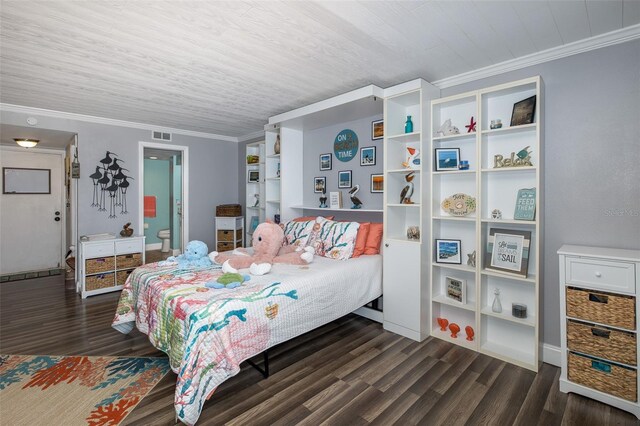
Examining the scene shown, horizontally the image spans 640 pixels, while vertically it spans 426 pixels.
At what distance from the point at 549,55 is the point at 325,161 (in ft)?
8.29

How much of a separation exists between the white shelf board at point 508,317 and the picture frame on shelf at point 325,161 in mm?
2437

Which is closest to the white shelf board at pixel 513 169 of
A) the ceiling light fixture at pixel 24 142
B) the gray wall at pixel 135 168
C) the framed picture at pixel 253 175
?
the framed picture at pixel 253 175

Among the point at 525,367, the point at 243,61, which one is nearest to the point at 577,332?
the point at 525,367

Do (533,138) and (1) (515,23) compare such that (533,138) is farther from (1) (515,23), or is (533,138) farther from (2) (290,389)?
(2) (290,389)

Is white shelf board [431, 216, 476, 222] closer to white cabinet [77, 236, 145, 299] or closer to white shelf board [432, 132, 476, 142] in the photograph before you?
white shelf board [432, 132, 476, 142]

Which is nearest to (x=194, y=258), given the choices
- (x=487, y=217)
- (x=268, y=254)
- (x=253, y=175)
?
(x=268, y=254)

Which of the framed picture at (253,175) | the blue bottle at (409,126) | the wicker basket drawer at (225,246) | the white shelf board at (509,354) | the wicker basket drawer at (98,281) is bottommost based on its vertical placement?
the white shelf board at (509,354)

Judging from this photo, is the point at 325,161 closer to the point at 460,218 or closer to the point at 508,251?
the point at 460,218

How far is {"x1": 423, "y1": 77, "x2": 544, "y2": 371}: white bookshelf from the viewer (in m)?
2.52

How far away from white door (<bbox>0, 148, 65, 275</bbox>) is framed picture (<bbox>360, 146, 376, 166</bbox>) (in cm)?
562

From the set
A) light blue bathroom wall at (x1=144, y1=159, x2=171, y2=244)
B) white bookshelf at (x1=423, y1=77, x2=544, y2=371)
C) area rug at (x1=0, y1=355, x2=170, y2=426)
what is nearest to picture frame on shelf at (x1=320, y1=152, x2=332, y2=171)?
white bookshelf at (x1=423, y1=77, x2=544, y2=371)

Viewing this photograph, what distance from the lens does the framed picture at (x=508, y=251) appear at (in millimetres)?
2551

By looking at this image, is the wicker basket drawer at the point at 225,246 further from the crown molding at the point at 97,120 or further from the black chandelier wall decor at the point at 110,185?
the crown molding at the point at 97,120

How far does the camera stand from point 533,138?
2586 mm
